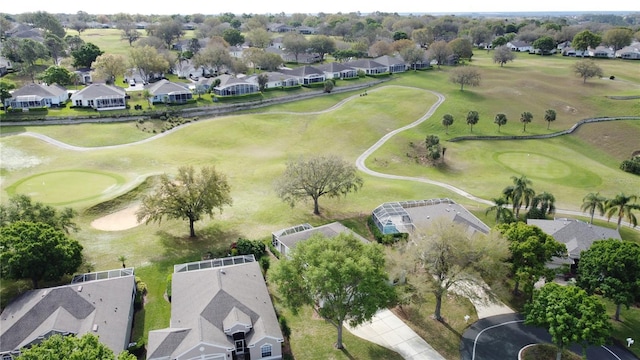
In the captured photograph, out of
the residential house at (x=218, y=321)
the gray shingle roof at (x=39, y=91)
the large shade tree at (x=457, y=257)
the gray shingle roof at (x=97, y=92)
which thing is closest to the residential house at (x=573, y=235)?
the large shade tree at (x=457, y=257)

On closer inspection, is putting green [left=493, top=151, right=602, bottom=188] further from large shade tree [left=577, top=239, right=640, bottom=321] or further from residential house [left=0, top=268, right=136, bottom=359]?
residential house [left=0, top=268, right=136, bottom=359]

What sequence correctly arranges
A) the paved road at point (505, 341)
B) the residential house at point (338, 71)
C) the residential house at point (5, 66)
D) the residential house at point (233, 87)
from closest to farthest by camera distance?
1. the paved road at point (505, 341)
2. the residential house at point (233, 87)
3. the residential house at point (5, 66)
4. the residential house at point (338, 71)

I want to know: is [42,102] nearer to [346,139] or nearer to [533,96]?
[346,139]

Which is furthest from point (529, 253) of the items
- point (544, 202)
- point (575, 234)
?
point (544, 202)

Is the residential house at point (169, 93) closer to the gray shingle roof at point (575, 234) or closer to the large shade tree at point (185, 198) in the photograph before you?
the large shade tree at point (185, 198)

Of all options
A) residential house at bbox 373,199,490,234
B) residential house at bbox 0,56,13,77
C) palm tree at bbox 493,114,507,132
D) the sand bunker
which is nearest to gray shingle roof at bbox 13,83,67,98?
residential house at bbox 0,56,13,77
